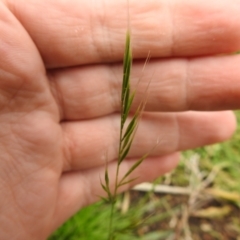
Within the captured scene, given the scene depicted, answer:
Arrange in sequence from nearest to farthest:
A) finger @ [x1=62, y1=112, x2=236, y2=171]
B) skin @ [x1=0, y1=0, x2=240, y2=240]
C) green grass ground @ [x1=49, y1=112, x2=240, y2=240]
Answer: skin @ [x1=0, y1=0, x2=240, y2=240] → finger @ [x1=62, y1=112, x2=236, y2=171] → green grass ground @ [x1=49, y1=112, x2=240, y2=240]

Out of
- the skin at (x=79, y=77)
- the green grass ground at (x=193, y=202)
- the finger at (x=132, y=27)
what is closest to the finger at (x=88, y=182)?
the skin at (x=79, y=77)

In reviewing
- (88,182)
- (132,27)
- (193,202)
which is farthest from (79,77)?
(193,202)

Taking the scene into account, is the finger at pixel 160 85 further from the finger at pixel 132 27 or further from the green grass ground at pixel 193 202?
the green grass ground at pixel 193 202

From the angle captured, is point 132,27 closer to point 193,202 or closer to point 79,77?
point 79,77

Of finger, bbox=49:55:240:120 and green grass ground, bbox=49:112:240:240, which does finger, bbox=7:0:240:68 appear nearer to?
finger, bbox=49:55:240:120

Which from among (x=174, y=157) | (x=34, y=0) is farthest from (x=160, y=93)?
(x=34, y=0)

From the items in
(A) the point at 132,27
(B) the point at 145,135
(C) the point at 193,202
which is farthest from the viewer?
(C) the point at 193,202

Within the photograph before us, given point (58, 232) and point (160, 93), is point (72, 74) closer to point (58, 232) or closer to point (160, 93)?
point (160, 93)

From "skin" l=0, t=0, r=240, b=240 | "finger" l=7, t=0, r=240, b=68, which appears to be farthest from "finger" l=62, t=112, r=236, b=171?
"finger" l=7, t=0, r=240, b=68
